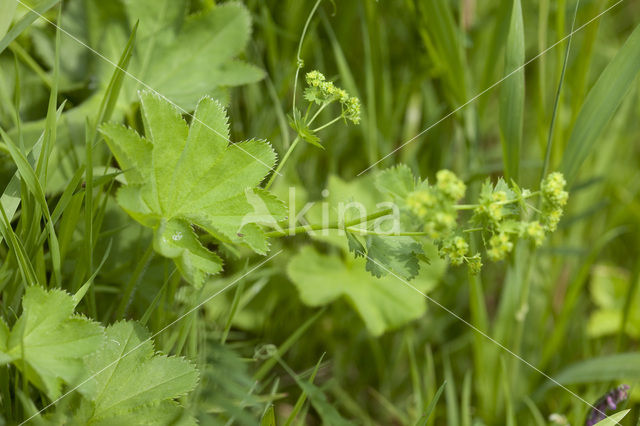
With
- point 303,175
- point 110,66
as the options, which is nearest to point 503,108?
point 303,175

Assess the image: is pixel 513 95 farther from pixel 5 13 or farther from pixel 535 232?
pixel 5 13

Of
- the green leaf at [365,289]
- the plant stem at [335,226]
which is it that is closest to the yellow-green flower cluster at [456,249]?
the plant stem at [335,226]

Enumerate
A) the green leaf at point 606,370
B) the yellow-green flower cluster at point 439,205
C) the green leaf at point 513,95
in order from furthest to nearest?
the green leaf at point 606,370
the green leaf at point 513,95
the yellow-green flower cluster at point 439,205

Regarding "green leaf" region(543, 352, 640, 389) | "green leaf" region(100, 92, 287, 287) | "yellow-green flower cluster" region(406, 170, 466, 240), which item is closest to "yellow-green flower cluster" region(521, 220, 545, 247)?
"yellow-green flower cluster" region(406, 170, 466, 240)

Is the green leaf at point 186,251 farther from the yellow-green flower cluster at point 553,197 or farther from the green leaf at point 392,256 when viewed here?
the yellow-green flower cluster at point 553,197

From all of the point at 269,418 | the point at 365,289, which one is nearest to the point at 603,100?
the point at 365,289

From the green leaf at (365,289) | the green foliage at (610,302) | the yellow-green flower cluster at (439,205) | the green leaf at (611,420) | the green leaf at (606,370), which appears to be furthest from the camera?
the green foliage at (610,302)
